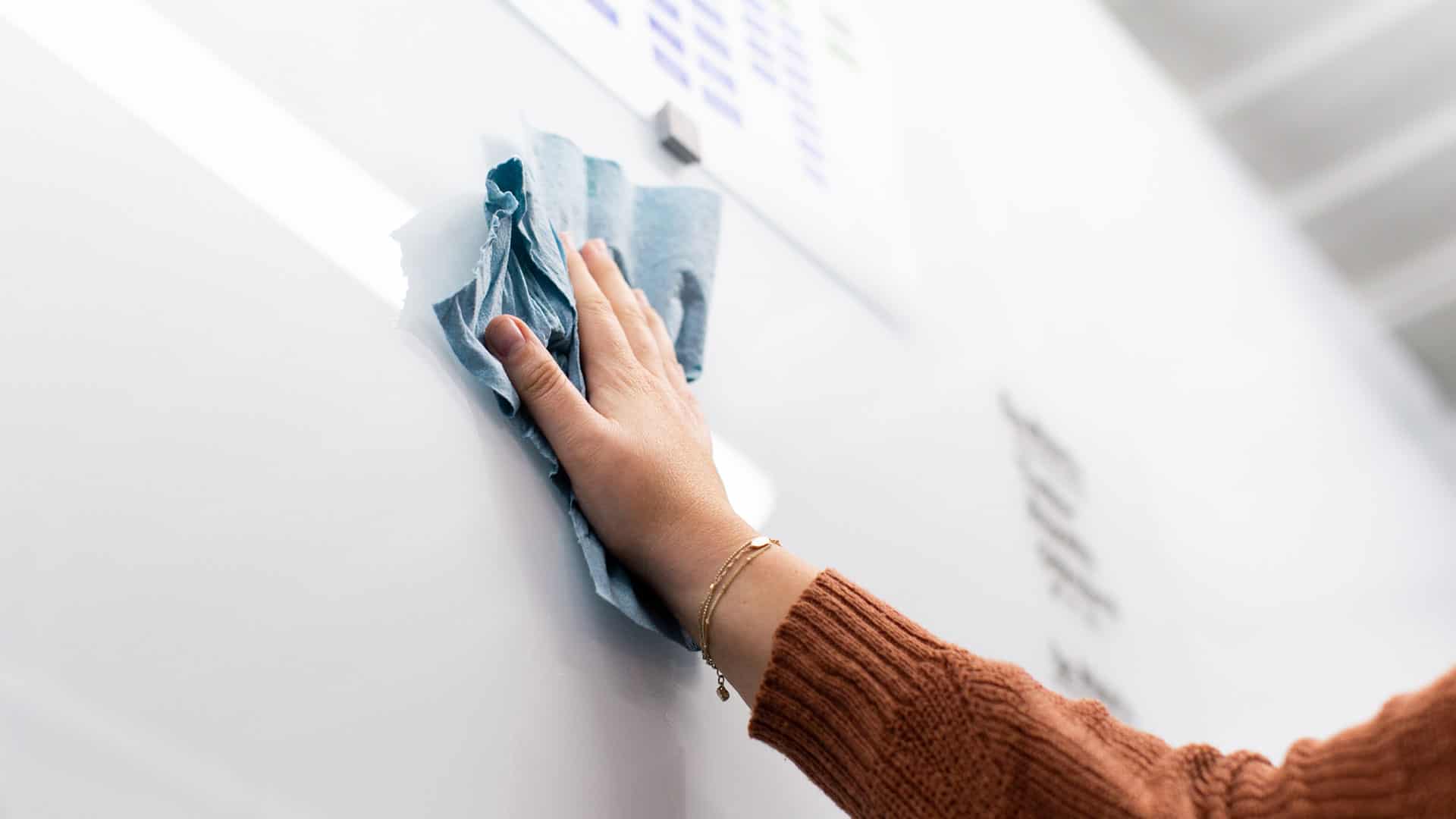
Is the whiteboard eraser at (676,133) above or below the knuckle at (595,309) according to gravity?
above

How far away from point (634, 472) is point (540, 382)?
94 millimetres

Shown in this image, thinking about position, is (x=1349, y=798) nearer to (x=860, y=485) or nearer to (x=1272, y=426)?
(x=860, y=485)

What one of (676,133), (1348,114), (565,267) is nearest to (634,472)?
(565,267)

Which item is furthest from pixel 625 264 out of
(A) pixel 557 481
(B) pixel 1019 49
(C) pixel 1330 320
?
(C) pixel 1330 320

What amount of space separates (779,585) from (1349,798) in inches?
14.7

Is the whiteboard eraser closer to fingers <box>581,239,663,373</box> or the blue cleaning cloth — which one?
the blue cleaning cloth

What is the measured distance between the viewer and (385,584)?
2.64ft

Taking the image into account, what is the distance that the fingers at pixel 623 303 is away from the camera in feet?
3.34

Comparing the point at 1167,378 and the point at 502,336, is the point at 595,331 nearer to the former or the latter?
the point at 502,336

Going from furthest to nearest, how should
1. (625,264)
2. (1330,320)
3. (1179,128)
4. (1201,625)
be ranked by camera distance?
(1330,320), (1179,128), (1201,625), (625,264)

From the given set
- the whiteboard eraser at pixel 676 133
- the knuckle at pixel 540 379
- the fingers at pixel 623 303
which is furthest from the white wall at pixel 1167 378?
the knuckle at pixel 540 379

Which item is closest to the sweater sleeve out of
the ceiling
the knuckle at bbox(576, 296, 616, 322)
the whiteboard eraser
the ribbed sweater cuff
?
the ribbed sweater cuff

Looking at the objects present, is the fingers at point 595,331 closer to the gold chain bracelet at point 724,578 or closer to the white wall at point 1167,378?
the gold chain bracelet at point 724,578

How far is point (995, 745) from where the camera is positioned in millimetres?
799
